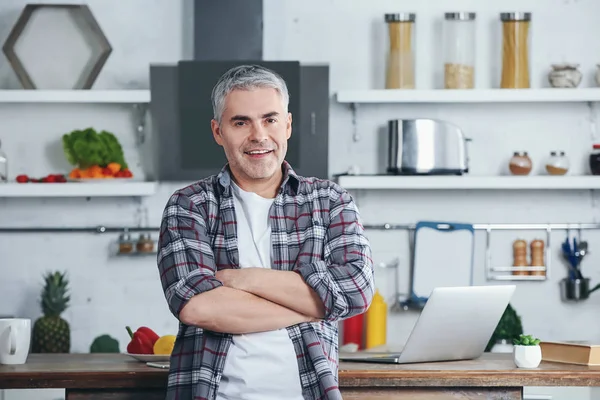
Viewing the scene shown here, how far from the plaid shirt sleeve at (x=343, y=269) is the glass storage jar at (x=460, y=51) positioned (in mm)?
2187

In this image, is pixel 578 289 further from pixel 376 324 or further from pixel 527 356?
pixel 527 356

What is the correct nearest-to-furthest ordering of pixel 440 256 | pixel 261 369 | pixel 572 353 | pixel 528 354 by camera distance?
1. pixel 261 369
2. pixel 528 354
3. pixel 572 353
4. pixel 440 256

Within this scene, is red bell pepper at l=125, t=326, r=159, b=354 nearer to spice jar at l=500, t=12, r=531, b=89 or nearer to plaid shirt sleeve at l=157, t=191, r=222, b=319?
plaid shirt sleeve at l=157, t=191, r=222, b=319

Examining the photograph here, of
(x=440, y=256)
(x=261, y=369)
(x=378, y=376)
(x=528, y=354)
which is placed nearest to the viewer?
(x=261, y=369)

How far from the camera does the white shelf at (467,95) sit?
13.2 feet

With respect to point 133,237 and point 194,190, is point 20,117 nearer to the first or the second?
point 133,237

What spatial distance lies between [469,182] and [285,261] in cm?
223

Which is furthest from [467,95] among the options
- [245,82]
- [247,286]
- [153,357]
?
[247,286]

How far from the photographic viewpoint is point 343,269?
194 cm

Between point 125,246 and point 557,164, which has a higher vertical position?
point 557,164

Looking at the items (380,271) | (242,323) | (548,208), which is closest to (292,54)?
(380,271)

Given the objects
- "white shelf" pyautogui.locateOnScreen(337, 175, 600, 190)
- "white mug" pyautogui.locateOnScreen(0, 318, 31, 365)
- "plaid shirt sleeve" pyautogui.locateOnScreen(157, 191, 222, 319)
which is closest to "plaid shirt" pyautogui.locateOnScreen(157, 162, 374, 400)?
"plaid shirt sleeve" pyautogui.locateOnScreen(157, 191, 222, 319)

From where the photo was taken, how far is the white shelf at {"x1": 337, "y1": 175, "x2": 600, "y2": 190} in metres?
4.03

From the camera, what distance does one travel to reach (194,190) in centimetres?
201
